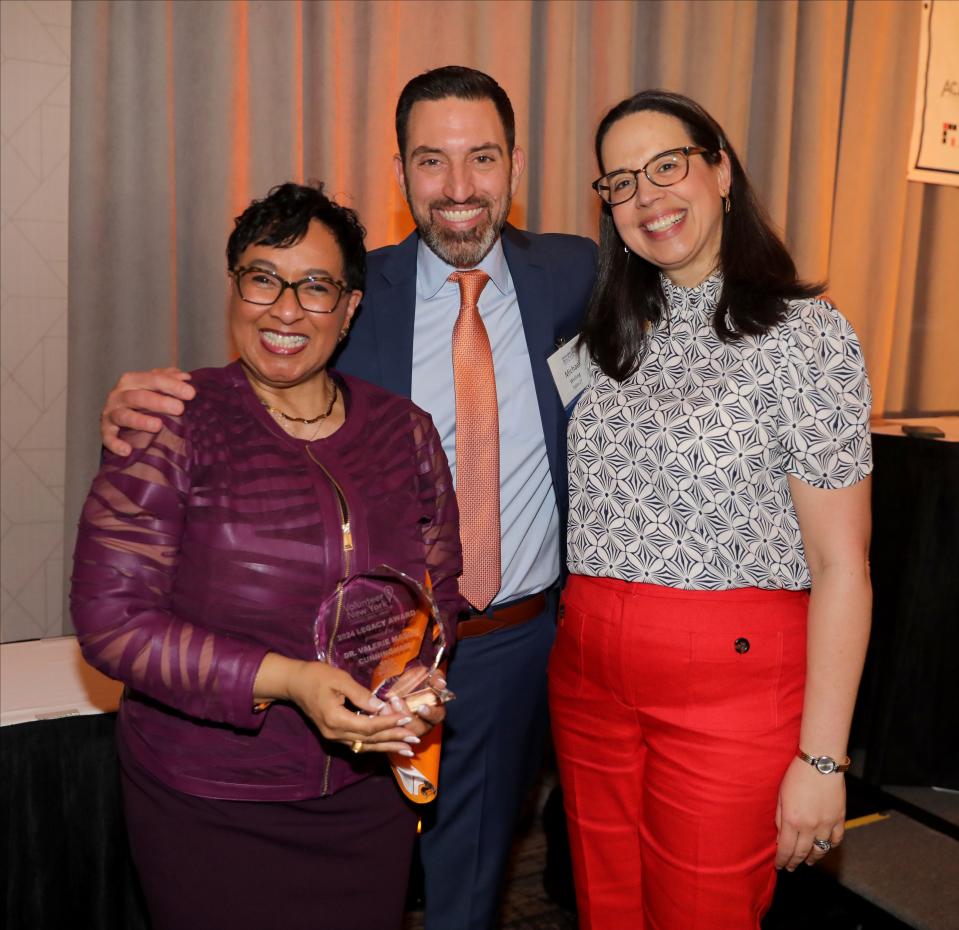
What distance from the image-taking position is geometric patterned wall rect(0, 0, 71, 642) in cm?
268

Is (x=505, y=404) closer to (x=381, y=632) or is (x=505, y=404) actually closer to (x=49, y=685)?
(x=381, y=632)

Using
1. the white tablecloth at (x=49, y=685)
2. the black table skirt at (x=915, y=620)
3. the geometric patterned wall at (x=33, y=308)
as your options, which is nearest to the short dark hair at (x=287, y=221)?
the white tablecloth at (x=49, y=685)

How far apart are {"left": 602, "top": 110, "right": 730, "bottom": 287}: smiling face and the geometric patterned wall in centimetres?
172

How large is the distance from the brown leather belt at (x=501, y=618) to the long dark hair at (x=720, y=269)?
0.54 metres

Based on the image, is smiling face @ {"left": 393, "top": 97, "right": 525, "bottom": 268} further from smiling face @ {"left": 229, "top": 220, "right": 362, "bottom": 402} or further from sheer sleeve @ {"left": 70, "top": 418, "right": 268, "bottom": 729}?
sheer sleeve @ {"left": 70, "top": 418, "right": 268, "bottom": 729}

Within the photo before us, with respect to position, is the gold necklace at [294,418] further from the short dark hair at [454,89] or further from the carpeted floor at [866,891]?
the carpeted floor at [866,891]

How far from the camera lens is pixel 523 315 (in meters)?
2.05

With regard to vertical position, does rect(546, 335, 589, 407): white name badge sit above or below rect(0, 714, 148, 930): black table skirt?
above

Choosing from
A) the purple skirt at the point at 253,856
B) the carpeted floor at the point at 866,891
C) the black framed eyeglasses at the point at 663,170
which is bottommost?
the carpeted floor at the point at 866,891

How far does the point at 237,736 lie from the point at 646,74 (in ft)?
9.90

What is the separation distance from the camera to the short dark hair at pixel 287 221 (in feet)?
4.89

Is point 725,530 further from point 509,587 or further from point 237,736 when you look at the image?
point 237,736

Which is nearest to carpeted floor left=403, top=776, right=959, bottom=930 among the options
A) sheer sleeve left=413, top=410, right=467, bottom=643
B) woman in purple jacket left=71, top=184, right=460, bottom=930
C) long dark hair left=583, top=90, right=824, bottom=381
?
woman in purple jacket left=71, top=184, right=460, bottom=930

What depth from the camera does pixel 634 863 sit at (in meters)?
1.70
